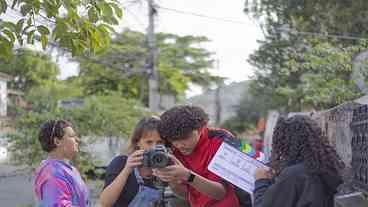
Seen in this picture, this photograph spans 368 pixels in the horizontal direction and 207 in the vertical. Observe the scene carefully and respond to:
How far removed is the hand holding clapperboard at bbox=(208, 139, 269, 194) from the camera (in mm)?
3115

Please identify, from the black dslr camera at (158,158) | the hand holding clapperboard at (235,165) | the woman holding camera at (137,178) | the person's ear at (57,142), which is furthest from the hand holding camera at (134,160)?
the person's ear at (57,142)

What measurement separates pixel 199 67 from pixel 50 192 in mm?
32505

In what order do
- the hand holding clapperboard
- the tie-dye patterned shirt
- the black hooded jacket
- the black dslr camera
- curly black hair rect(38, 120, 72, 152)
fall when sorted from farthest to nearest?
curly black hair rect(38, 120, 72, 152)
the tie-dye patterned shirt
the hand holding clapperboard
the black dslr camera
the black hooded jacket

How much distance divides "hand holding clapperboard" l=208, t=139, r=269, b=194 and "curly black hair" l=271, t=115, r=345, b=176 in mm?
192

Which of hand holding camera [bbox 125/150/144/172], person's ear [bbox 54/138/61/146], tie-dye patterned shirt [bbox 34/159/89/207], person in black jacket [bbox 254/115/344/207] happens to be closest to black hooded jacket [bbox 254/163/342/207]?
person in black jacket [bbox 254/115/344/207]

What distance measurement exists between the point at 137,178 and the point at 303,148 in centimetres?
100

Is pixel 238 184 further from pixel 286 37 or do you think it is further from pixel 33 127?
pixel 286 37

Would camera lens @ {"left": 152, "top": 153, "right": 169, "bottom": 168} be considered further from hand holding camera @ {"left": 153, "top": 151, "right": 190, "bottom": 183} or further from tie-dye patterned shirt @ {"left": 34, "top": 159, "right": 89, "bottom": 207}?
tie-dye patterned shirt @ {"left": 34, "top": 159, "right": 89, "bottom": 207}

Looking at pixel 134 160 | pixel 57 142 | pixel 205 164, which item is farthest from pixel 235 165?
pixel 57 142

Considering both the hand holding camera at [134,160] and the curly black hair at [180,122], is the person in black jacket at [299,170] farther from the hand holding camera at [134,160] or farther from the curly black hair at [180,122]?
the hand holding camera at [134,160]

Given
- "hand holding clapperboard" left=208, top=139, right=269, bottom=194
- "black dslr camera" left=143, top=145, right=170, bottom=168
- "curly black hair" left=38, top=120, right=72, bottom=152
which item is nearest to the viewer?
"black dslr camera" left=143, top=145, right=170, bottom=168

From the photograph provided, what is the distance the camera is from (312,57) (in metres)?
7.69

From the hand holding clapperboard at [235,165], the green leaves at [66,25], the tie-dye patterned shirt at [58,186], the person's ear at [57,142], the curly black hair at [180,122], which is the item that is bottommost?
the tie-dye patterned shirt at [58,186]

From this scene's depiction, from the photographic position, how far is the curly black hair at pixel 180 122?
121 inches
